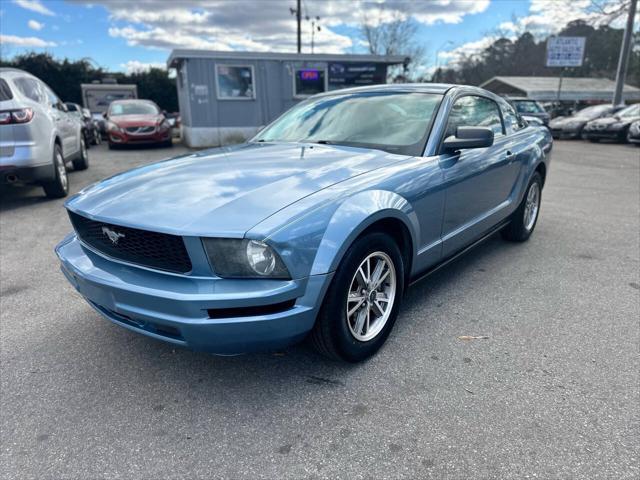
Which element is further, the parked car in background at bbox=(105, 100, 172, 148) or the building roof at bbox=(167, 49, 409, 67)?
the building roof at bbox=(167, 49, 409, 67)

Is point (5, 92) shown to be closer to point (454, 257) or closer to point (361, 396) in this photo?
point (454, 257)

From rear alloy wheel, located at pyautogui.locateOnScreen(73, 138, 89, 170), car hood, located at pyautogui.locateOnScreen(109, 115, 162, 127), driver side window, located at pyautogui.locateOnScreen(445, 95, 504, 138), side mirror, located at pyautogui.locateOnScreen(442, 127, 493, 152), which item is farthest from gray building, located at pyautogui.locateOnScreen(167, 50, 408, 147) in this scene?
side mirror, located at pyautogui.locateOnScreen(442, 127, 493, 152)

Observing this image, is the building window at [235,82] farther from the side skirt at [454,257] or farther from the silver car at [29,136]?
the side skirt at [454,257]

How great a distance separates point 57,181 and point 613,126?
1764 cm

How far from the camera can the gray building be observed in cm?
1441

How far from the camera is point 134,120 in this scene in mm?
13516

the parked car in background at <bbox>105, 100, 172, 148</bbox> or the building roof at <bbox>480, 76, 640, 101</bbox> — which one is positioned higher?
the building roof at <bbox>480, 76, 640, 101</bbox>

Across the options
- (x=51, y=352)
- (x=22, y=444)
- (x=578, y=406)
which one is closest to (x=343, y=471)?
(x=578, y=406)

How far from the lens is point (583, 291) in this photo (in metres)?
3.54

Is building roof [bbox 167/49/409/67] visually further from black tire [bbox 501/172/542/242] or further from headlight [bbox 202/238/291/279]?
headlight [bbox 202/238/291/279]

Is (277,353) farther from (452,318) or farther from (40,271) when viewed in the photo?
(40,271)

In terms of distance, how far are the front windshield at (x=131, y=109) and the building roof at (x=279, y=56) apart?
181 centimetres

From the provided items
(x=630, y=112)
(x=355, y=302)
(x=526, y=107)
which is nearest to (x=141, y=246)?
(x=355, y=302)

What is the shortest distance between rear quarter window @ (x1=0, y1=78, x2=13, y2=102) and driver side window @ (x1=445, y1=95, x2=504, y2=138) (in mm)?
5489
